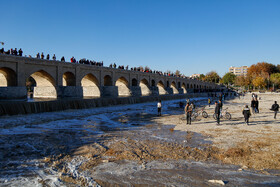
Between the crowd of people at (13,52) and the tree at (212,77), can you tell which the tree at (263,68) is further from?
the crowd of people at (13,52)

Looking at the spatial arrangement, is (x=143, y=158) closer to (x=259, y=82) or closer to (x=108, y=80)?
(x=108, y=80)

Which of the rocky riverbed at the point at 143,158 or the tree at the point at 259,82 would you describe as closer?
the rocky riverbed at the point at 143,158

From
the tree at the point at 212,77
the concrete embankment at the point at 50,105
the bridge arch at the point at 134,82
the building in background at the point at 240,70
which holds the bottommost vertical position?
the concrete embankment at the point at 50,105

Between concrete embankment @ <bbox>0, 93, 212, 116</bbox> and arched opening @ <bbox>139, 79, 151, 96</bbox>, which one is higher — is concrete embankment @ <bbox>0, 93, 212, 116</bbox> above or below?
below

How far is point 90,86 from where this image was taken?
116ft

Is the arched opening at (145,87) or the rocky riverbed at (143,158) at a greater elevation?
the arched opening at (145,87)

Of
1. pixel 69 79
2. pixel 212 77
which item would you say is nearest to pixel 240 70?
pixel 212 77

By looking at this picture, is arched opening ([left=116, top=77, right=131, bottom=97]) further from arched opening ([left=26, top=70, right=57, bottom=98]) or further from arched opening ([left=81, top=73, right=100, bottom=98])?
A: arched opening ([left=26, top=70, right=57, bottom=98])

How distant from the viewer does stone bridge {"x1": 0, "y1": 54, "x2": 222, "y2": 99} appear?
71.9 ft

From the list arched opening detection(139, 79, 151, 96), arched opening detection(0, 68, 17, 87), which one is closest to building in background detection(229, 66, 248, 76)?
arched opening detection(139, 79, 151, 96)

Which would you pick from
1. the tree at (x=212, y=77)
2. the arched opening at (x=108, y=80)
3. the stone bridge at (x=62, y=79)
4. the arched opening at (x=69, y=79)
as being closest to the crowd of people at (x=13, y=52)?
the stone bridge at (x=62, y=79)

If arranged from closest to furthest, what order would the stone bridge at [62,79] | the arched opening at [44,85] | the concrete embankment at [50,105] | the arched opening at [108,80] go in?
the concrete embankment at [50,105]
the stone bridge at [62,79]
the arched opening at [44,85]
the arched opening at [108,80]

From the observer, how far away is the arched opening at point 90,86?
112 ft

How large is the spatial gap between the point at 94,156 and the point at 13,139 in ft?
16.7
